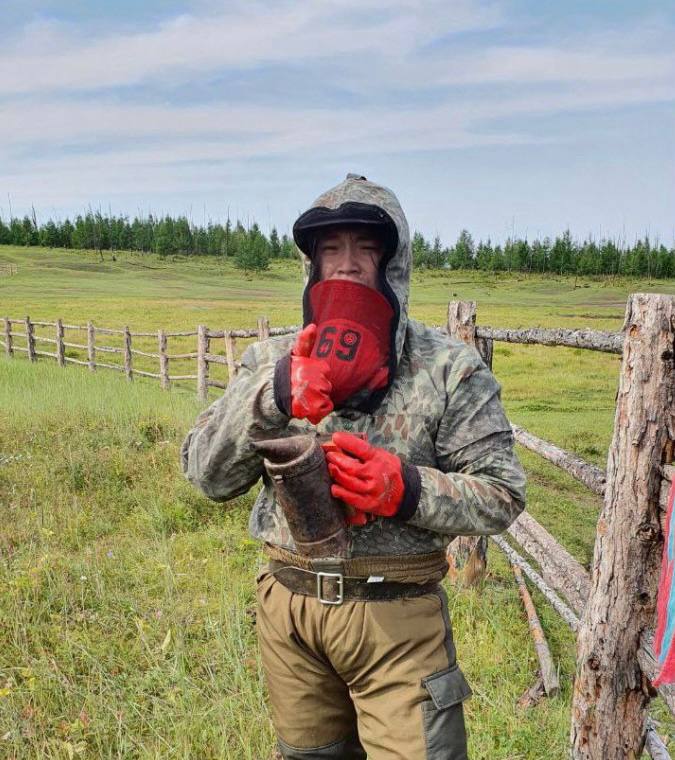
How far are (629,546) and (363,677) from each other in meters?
1.02

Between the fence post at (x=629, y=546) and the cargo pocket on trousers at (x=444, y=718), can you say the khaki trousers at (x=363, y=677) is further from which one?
the fence post at (x=629, y=546)

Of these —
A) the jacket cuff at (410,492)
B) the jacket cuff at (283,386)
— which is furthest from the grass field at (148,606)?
the jacket cuff at (283,386)

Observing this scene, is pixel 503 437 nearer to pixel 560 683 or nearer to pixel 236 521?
pixel 560 683

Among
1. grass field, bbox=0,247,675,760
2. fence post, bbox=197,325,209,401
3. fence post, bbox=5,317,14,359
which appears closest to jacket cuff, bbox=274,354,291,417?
grass field, bbox=0,247,675,760

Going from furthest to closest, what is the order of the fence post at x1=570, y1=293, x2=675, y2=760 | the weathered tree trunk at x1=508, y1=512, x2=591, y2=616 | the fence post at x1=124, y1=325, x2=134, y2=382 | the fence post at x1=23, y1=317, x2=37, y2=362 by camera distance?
the fence post at x1=23, y1=317, x2=37, y2=362 → the fence post at x1=124, y1=325, x2=134, y2=382 → the weathered tree trunk at x1=508, y1=512, x2=591, y2=616 → the fence post at x1=570, y1=293, x2=675, y2=760

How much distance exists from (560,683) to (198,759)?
1.86 m

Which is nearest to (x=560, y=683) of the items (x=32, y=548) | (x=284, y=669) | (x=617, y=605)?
(x=617, y=605)

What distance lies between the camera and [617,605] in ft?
7.34

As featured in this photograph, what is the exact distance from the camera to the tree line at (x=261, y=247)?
289ft

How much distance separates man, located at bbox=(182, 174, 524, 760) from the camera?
1.63m

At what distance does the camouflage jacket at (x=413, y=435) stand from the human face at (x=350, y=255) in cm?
8

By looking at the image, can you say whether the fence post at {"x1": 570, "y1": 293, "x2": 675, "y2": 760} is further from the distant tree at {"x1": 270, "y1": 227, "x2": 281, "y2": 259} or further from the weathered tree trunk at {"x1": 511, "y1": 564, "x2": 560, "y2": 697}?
the distant tree at {"x1": 270, "y1": 227, "x2": 281, "y2": 259}

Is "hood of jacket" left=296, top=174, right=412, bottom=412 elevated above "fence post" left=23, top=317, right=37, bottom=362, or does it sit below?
above

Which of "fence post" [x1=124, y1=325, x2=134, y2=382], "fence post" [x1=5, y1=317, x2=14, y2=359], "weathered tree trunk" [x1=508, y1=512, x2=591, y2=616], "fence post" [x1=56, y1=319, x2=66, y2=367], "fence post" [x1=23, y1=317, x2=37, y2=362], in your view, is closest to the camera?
"weathered tree trunk" [x1=508, y1=512, x2=591, y2=616]
